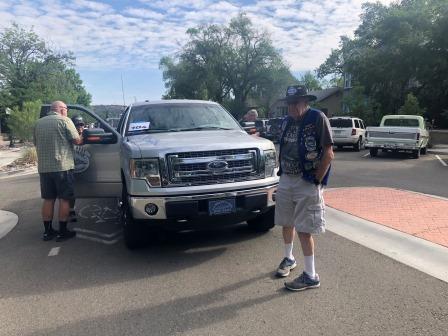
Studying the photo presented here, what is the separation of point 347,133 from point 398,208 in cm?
1431

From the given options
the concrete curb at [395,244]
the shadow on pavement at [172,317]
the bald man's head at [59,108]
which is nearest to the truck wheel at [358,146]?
the concrete curb at [395,244]

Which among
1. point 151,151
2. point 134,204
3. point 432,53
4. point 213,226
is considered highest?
point 432,53

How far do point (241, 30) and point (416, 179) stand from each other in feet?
153

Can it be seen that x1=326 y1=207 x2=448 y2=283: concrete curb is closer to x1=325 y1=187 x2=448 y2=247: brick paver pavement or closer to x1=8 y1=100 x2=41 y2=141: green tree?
x1=325 y1=187 x2=448 y2=247: brick paver pavement

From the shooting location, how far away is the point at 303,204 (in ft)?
13.1

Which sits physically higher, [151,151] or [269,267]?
[151,151]

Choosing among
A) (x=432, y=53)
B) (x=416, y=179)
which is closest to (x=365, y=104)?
(x=432, y=53)

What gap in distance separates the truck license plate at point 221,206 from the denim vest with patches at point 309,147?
3.66 ft

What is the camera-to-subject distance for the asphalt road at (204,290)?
3416mm

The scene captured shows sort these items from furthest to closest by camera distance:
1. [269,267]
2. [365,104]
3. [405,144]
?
[365,104] → [405,144] → [269,267]

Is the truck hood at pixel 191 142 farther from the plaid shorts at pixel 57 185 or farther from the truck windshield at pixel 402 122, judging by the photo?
the truck windshield at pixel 402 122

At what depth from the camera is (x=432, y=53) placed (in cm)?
2802

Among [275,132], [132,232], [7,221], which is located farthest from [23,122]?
[132,232]

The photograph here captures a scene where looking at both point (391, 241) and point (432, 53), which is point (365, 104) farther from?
point (391, 241)
